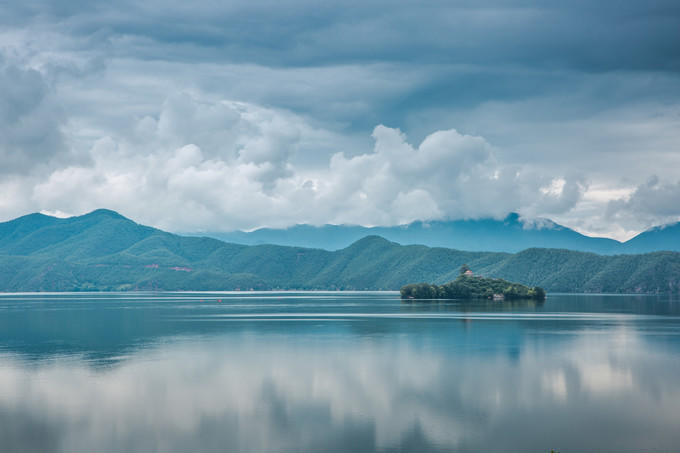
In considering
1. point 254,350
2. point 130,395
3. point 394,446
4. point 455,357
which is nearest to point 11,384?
point 130,395

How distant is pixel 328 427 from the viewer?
36.8 meters

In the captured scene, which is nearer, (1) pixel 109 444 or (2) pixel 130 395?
(1) pixel 109 444

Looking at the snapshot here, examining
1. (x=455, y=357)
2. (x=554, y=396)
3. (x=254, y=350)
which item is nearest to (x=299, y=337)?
(x=254, y=350)

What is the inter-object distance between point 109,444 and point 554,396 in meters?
30.5

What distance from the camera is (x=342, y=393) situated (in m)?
47.2

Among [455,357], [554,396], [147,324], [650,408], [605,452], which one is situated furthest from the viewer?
[147,324]

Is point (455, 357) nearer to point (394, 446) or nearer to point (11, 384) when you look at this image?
point (394, 446)

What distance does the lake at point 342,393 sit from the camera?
34.2 m

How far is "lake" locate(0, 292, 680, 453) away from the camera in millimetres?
34219

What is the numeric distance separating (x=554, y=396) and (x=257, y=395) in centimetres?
2173

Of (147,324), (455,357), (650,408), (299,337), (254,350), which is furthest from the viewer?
(147,324)

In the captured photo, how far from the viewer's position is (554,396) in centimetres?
4581

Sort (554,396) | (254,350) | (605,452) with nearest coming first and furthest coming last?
(605,452) → (554,396) → (254,350)

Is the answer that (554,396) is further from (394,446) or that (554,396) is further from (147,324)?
(147,324)
